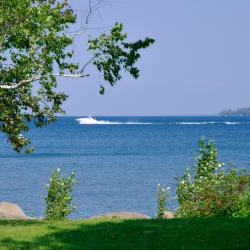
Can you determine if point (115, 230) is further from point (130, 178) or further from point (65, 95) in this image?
point (130, 178)

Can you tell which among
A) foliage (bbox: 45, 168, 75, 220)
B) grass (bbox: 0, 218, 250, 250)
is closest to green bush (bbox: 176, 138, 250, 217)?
grass (bbox: 0, 218, 250, 250)

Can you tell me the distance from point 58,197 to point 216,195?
9011 mm

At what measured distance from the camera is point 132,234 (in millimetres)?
19547

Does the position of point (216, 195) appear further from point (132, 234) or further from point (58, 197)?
point (58, 197)

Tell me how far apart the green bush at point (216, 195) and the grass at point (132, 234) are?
2.50m

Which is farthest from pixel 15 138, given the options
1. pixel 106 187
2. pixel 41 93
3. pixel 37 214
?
pixel 106 187

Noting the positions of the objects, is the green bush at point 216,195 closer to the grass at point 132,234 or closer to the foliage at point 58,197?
the grass at point 132,234

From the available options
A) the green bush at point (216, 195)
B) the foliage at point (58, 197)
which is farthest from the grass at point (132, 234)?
the foliage at point (58, 197)

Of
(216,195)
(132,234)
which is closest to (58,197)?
(216,195)

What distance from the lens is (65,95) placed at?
24.0 m

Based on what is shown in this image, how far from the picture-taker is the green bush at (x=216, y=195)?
81.0 feet

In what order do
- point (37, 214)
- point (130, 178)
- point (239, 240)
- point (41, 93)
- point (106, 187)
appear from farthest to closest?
1. point (130, 178)
2. point (106, 187)
3. point (37, 214)
4. point (41, 93)
5. point (239, 240)

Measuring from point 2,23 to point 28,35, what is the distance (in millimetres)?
1041

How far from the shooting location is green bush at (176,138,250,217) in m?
24.7
